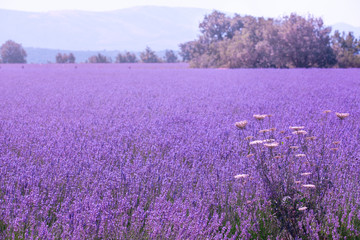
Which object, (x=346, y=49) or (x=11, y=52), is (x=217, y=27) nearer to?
(x=346, y=49)

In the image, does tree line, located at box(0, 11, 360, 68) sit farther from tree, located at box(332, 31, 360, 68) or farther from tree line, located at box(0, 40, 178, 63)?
tree line, located at box(0, 40, 178, 63)

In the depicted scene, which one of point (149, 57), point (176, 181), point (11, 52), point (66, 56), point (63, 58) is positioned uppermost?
point (11, 52)

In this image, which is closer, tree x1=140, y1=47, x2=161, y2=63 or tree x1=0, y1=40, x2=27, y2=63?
tree x1=140, y1=47, x2=161, y2=63

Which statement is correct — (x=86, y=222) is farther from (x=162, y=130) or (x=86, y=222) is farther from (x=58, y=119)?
(x=58, y=119)

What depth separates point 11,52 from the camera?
1934 inches

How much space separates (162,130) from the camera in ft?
13.1

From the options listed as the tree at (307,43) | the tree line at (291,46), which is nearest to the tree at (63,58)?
the tree line at (291,46)

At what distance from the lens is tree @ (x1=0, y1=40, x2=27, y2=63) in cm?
4881

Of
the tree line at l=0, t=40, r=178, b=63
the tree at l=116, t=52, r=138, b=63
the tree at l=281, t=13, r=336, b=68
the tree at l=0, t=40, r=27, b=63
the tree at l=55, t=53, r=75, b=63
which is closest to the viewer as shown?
the tree at l=281, t=13, r=336, b=68

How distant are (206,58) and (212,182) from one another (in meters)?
26.0

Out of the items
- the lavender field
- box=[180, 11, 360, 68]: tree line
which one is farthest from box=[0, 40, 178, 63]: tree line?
the lavender field

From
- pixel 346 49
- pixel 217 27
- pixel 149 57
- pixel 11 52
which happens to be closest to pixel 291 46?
pixel 346 49

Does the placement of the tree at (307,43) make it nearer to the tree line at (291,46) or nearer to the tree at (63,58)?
the tree line at (291,46)

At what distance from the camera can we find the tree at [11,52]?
4881 centimetres
